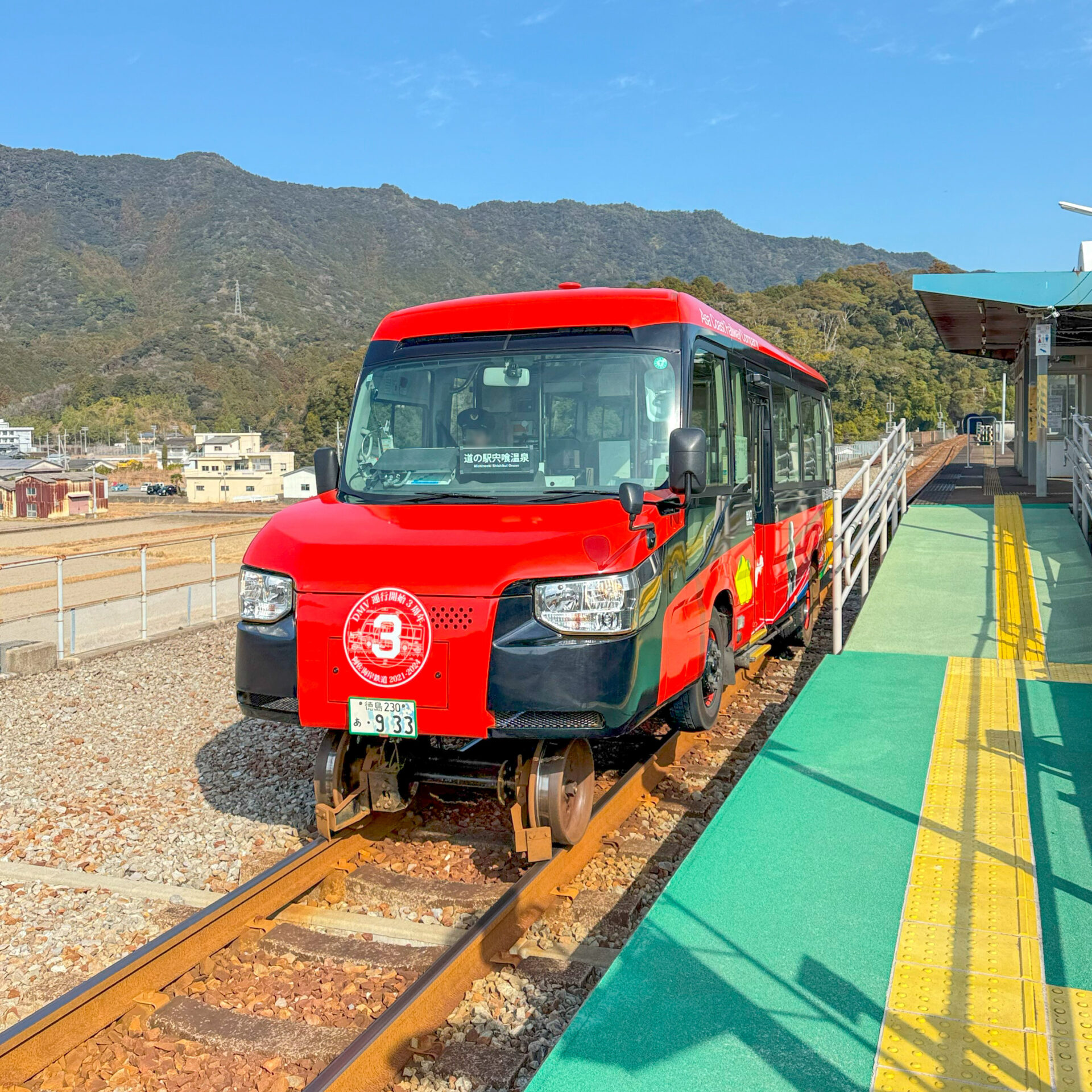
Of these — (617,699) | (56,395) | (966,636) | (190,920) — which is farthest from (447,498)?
(56,395)

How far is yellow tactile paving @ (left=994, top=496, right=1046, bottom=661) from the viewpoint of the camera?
10.0 metres

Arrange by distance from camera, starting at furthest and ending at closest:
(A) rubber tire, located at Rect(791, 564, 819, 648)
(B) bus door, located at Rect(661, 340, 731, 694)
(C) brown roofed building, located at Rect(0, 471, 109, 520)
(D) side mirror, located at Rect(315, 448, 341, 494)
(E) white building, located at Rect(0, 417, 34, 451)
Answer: (E) white building, located at Rect(0, 417, 34, 451), (C) brown roofed building, located at Rect(0, 471, 109, 520), (A) rubber tire, located at Rect(791, 564, 819, 648), (D) side mirror, located at Rect(315, 448, 341, 494), (B) bus door, located at Rect(661, 340, 731, 694)

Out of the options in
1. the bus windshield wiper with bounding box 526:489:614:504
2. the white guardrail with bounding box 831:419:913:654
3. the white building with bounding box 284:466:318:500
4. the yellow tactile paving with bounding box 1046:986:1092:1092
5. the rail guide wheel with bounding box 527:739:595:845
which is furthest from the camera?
the white building with bounding box 284:466:318:500

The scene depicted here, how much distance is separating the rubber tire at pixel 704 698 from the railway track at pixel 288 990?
4.46 feet

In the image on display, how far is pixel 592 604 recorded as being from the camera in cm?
517

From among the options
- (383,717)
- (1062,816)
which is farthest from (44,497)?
(1062,816)

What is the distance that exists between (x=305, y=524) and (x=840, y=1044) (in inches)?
144

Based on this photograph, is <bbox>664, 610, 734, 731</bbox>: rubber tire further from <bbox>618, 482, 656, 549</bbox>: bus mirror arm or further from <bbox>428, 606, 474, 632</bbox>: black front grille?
<bbox>428, 606, 474, 632</bbox>: black front grille

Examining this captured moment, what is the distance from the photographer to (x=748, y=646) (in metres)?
8.51

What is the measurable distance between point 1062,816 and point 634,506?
296 centimetres

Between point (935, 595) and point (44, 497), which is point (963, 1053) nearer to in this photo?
point (935, 595)

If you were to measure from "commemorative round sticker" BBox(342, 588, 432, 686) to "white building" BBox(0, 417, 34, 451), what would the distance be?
17785cm

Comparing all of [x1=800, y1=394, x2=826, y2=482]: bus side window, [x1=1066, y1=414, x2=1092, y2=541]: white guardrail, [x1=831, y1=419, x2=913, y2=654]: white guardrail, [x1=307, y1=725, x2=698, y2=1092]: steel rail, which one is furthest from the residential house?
[x1=307, y1=725, x2=698, y2=1092]: steel rail

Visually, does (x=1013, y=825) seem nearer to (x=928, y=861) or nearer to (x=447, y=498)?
(x=928, y=861)
